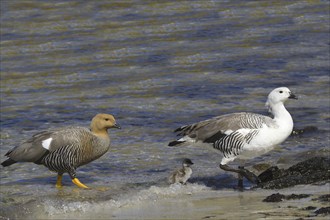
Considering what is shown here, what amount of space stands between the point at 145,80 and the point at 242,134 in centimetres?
856

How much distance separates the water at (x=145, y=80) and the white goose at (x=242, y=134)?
58 centimetres

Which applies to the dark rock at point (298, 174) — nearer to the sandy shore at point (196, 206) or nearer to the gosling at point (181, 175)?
the sandy shore at point (196, 206)

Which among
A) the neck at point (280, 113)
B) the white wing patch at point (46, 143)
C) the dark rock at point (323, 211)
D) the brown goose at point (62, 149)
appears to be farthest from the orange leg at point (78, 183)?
the dark rock at point (323, 211)

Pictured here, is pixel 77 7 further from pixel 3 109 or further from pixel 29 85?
pixel 3 109

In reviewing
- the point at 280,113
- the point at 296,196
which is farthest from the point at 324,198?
the point at 280,113

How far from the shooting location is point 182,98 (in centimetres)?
2180

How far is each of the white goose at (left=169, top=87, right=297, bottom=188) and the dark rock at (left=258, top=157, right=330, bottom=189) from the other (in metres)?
0.26

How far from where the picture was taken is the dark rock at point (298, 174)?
1403 centimetres

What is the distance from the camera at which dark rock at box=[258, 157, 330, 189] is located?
14031 millimetres

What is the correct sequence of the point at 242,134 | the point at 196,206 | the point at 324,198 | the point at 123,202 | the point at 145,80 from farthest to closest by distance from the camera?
the point at 145,80
the point at 242,134
the point at 123,202
the point at 196,206
the point at 324,198

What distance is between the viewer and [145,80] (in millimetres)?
23406

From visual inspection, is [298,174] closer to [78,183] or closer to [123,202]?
[123,202]

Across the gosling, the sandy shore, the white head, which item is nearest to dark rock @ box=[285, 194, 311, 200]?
the sandy shore

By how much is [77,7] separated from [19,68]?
233 inches
